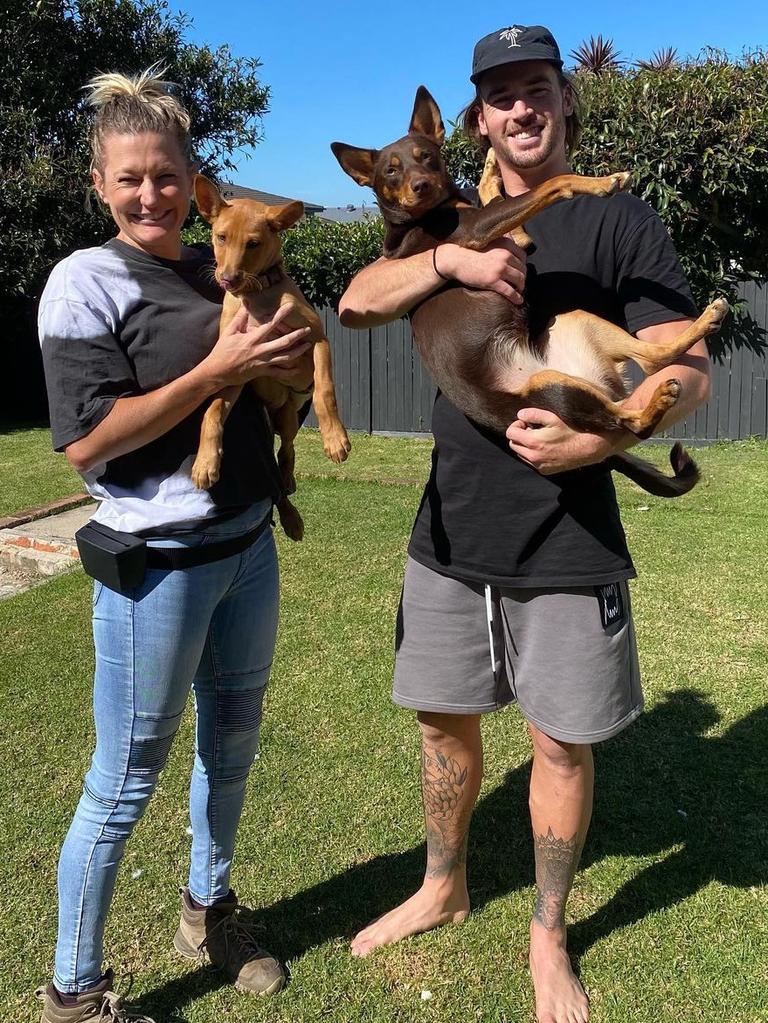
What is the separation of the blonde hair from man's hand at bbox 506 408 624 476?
1.20 meters

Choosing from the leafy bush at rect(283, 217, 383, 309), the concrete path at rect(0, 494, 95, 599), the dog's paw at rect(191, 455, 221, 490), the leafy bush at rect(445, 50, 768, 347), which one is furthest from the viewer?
the leafy bush at rect(283, 217, 383, 309)

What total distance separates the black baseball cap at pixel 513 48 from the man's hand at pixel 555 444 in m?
Result: 0.98

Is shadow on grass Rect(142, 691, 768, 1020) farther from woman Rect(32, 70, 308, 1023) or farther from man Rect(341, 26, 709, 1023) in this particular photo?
woman Rect(32, 70, 308, 1023)

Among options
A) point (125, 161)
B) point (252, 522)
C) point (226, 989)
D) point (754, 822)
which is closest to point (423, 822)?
point (226, 989)

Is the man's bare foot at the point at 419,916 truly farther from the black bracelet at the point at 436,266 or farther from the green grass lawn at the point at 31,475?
the green grass lawn at the point at 31,475

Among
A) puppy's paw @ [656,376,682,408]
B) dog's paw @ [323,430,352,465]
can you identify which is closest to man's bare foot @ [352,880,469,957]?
dog's paw @ [323,430,352,465]

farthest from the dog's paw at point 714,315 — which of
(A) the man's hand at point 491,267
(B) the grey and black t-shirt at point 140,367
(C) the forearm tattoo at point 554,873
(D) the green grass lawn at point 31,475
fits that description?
(D) the green grass lawn at point 31,475

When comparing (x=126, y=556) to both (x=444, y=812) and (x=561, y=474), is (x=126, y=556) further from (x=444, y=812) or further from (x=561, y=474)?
(x=444, y=812)

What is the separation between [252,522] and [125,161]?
1.01m

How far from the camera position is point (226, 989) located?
2.54 m

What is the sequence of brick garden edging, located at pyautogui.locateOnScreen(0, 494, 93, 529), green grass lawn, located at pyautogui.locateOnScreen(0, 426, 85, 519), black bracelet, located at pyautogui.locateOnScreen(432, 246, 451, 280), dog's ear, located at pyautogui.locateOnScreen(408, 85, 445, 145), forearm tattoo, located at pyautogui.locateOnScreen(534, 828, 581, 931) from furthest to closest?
green grass lawn, located at pyautogui.locateOnScreen(0, 426, 85, 519)
brick garden edging, located at pyautogui.locateOnScreen(0, 494, 93, 529)
dog's ear, located at pyautogui.locateOnScreen(408, 85, 445, 145)
forearm tattoo, located at pyautogui.locateOnScreen(534, 828, 581, 931)
black bracelet, located at pyautogui.locateOnScreen(432, 246, 451, 280)

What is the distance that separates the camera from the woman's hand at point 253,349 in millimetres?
1984

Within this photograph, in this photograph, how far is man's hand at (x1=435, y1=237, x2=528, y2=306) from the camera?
6.98ft

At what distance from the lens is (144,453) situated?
210 centimetres
